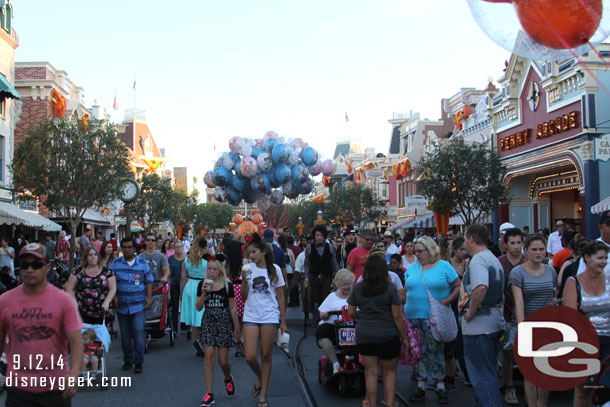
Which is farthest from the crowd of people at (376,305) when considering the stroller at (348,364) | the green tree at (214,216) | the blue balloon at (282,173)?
the green tree at (214,216)

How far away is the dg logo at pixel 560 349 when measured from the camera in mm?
5016

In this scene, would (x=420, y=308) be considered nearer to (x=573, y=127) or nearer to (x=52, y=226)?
A: (x=573, y=127)

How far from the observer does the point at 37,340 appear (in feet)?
13.7

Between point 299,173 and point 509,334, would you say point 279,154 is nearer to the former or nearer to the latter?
point 299,173

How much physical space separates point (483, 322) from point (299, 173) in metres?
22.9

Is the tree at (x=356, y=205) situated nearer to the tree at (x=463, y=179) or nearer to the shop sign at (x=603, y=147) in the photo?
the tree at (x=463, y=179)

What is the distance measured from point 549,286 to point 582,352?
104 centimetres

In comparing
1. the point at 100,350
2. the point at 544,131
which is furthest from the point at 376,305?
the point at 544,131

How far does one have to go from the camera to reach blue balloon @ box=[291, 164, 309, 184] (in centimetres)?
2842

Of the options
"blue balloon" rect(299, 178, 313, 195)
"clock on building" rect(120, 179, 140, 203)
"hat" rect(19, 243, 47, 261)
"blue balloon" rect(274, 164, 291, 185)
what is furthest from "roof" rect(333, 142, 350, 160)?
"hat" rect(19, 243, 47, 261)

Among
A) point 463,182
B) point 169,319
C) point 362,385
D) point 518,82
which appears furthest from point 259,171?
point 362,385

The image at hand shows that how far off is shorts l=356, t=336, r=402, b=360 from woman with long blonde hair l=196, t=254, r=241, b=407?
1632mm

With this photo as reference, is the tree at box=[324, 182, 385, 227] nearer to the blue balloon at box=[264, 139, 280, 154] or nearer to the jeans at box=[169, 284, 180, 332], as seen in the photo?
the blue balloon at box=[264, 139, 280, 154]

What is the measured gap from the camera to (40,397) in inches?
163
